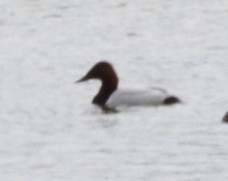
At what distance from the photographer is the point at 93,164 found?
15.3m

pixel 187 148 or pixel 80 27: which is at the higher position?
pixel 187 148

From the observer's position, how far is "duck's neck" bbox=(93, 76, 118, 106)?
19.6m

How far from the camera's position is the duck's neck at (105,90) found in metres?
19.6

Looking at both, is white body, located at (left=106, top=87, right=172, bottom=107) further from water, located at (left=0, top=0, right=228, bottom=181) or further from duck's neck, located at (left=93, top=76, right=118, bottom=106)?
water, located at (left=0, top=0, right=228, bottom=181)

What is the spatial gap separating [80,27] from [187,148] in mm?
9533

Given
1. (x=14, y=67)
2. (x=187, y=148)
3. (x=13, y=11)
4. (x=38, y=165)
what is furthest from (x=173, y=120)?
(x=13, y=11)

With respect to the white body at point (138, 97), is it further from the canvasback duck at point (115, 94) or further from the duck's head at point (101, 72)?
the duck's head at point (101, 72)

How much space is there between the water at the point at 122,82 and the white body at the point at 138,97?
27 centimetres

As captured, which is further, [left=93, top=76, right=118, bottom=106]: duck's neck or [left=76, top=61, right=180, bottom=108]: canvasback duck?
[left=93, top=76, right=118, bottom=106]: duck's neck

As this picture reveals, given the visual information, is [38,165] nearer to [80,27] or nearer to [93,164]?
[93,164]

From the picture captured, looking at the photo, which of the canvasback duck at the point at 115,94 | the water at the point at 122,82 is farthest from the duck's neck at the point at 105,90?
the water at the point at 122,82

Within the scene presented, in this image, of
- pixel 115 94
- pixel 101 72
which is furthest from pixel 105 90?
pixel 101 72

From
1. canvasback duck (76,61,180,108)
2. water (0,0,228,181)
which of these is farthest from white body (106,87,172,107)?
water (0,0,228,181)

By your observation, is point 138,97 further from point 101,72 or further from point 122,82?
point 122,82
